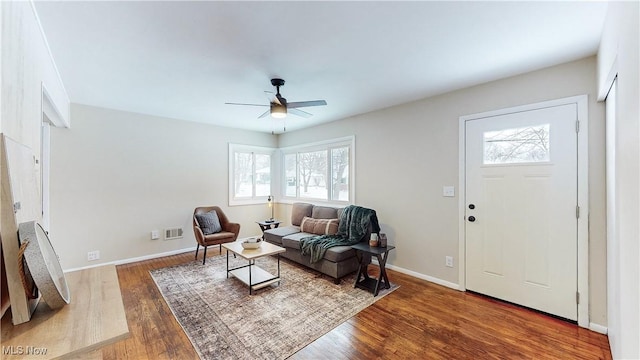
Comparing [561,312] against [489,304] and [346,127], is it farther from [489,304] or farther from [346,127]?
[346,127]

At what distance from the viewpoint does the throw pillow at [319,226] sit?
4.07 metres

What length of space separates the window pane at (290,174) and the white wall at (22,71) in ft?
13.7

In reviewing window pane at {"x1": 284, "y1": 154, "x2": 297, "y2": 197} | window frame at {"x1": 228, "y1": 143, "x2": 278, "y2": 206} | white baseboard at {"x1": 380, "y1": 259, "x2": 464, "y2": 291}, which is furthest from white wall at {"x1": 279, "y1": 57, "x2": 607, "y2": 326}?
window frame at {"x1": 228, "y1": 143, "x2": 278, "y2": 206}

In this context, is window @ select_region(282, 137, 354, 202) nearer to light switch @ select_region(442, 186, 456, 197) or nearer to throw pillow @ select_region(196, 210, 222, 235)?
light switch @ select_region(442, 186, 456, 197)

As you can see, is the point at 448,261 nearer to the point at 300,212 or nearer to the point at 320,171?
the point at 300,212

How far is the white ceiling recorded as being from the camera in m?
1.73

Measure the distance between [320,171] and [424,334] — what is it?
3.48 m

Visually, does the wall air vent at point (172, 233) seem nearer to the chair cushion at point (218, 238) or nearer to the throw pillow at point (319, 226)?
the chair cushion at point (218, 238)

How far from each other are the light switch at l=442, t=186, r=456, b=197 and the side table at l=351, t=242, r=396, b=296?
0.97m

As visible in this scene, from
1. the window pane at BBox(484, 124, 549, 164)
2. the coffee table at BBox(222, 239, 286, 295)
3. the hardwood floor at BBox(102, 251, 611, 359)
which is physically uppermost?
the window pane at BBox(484, 124, 549, 164)

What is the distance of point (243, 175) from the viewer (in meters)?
5.64

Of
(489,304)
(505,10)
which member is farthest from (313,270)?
(505,10)

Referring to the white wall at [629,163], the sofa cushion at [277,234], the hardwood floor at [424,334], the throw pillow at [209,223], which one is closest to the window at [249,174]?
the throw pillow at [209,223]

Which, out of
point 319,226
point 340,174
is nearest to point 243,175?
point 340,174
